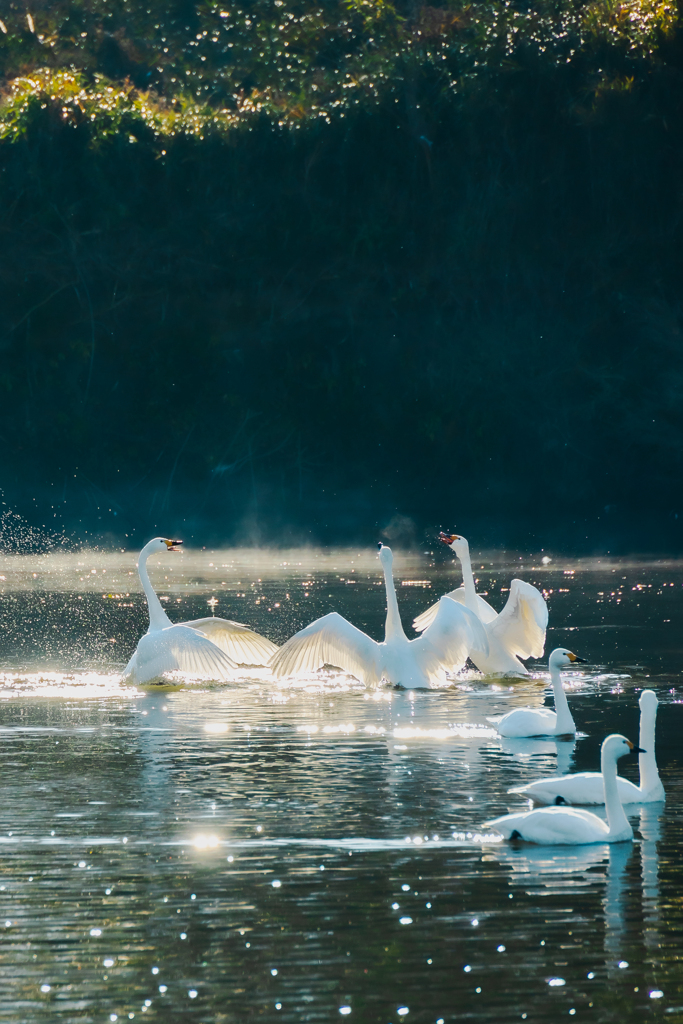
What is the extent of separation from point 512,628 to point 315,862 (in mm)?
7239

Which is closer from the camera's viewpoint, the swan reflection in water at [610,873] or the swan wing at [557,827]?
the swan reflection in water at [610,873]

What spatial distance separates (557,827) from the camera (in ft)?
31.2

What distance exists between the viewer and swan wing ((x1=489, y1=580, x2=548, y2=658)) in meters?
15.8

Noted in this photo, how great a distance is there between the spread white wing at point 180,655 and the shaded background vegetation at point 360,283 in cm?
2546

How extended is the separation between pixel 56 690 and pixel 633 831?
705cm

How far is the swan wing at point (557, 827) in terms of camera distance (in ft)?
31.2

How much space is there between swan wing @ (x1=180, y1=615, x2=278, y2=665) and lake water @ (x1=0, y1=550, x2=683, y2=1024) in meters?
0.29

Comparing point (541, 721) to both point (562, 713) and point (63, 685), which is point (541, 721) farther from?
point (63, 685)

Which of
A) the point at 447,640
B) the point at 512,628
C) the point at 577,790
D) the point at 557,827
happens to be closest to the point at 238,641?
the point at 447,640

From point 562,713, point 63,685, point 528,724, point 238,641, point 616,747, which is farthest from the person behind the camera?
point 238,641

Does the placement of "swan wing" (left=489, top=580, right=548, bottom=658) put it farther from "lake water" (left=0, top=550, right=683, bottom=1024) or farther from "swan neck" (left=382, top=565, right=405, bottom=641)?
"swan neck" (left=382, top=565, right=405, bottom=641)

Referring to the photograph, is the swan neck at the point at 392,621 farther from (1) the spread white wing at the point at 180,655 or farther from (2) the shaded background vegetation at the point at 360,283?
(2) the shaded background vegetation at the point at 360,283

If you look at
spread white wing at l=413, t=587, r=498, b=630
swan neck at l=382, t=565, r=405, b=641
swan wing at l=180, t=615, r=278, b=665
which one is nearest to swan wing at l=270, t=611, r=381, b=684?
swan neck at l=382, t=565, r=405, b=641

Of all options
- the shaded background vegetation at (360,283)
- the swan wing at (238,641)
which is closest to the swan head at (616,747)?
the swan wing at (238,641)
